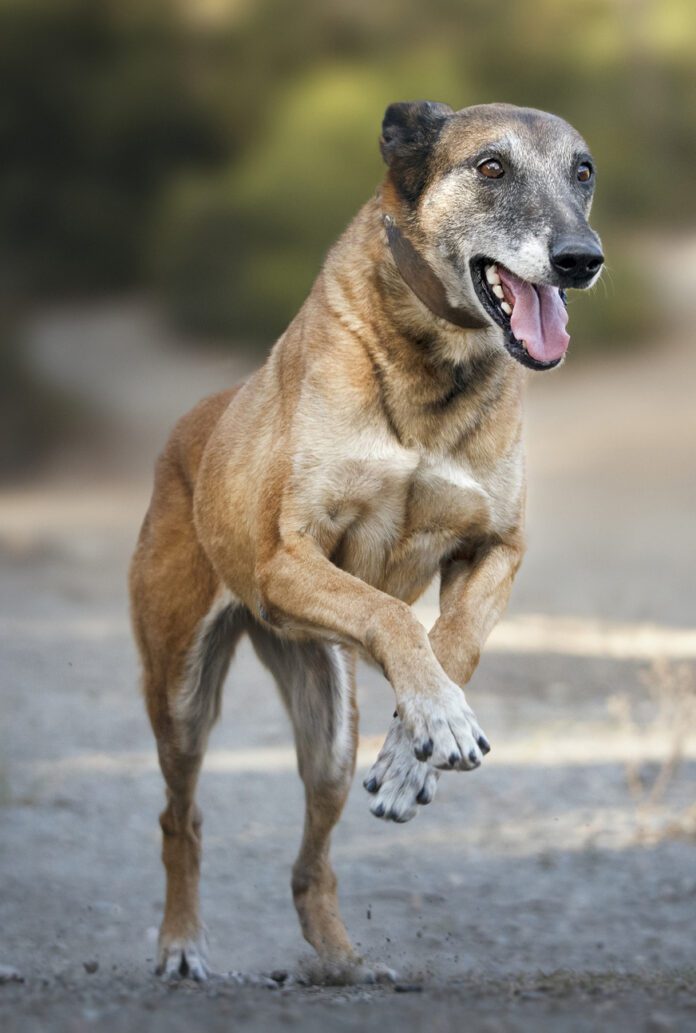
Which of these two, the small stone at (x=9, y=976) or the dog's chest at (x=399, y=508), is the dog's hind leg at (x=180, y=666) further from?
the small stone at (x=9, y=976)

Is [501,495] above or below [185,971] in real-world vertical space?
above

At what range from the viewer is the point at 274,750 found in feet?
25.8

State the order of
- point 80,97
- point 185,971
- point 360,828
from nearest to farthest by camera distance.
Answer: point 185,971, point 360,828, point 80,97

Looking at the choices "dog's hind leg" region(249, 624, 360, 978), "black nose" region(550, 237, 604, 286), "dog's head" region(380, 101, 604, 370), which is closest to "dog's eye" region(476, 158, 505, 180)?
"dog's head" region(380, 101, 604, 370)

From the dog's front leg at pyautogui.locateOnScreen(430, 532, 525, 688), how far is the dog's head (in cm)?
58

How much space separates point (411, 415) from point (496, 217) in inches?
22.1

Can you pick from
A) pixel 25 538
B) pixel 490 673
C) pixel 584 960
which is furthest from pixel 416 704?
pixel 25 538

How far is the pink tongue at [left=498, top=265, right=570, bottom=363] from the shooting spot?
3.86 meters

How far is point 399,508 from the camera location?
409 centimetres

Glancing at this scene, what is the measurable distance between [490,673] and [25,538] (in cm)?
679

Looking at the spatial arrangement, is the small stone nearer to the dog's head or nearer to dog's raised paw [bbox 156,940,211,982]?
dog's raised paw [bbox 156,940,211,982]

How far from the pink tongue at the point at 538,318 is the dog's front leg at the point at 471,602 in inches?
22.8

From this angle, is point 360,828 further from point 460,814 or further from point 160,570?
point 160,570

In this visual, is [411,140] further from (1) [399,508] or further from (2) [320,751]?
(2) [320,751]
